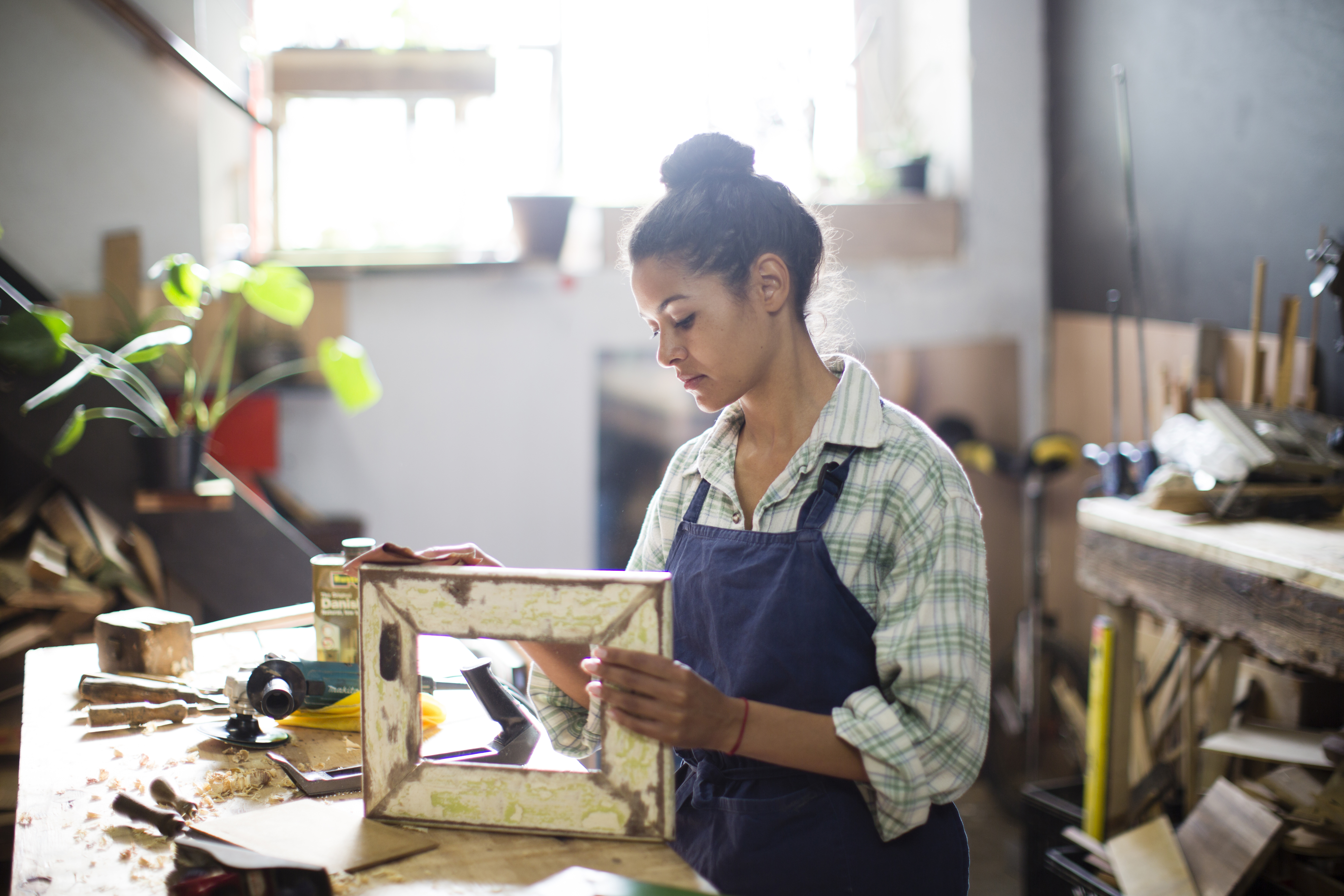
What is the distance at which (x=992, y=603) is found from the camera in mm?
4207

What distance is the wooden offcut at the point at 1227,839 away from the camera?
2.17 metres

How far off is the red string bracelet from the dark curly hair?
0.60m

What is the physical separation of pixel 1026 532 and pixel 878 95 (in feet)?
6.37

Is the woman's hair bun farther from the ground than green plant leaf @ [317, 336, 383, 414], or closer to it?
farther from the ground

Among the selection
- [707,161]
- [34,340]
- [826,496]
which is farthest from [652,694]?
[34,340]

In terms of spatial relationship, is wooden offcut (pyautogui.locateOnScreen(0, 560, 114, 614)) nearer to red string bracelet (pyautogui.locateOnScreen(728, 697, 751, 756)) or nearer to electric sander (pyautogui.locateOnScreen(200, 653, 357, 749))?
electric sander (pyautogui.locateOnScreen(200, 653, 357, 749))

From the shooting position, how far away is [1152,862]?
7.88 ft

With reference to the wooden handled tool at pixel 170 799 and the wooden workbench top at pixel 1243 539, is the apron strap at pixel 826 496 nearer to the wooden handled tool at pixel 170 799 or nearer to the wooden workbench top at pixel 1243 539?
the wooden handled tool at pixel 170 799

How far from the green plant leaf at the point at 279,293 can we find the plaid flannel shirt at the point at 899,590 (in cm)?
204

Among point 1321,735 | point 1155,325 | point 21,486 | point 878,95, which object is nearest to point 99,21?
point 21,486

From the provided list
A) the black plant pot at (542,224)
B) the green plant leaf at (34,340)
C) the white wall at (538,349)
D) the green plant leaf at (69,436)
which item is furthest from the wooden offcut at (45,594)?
the black plant pot at (542,224)

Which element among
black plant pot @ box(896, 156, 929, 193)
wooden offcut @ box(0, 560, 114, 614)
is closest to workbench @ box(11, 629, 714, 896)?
wooden offcut @ box(0, 560, 114, 614)

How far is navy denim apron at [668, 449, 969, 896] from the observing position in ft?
4.50

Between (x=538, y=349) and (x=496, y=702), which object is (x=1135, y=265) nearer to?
(x=538, y=349)
